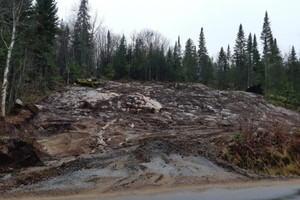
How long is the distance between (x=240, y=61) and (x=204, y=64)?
8974 mm

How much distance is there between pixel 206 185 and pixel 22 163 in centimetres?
622

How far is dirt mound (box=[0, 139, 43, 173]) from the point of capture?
6.60 metres

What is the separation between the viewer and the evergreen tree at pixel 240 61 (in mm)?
45812

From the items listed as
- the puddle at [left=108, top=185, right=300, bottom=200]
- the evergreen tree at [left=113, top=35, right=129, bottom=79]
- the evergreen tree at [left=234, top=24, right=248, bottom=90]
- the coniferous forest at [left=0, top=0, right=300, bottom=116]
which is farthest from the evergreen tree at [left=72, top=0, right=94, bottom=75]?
the puddle at [left=108, top=185, right=300, bottom=200]

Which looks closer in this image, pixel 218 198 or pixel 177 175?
pixel 218 198

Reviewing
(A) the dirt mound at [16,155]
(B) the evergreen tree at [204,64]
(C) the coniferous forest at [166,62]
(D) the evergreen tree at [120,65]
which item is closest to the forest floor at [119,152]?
(A) the dirt mound at [16,155]

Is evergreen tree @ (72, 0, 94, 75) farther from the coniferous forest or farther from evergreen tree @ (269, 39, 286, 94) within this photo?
evergreen tree @ (269, 39, 286, 94)

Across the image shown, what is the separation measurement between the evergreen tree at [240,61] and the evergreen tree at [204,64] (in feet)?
20.4

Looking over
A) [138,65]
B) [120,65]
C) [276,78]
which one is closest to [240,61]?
[276,78]

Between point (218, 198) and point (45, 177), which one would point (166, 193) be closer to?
point (218, 198)

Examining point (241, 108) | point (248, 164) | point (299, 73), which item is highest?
point (299, 73)

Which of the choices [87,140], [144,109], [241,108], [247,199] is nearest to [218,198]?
[247,199]

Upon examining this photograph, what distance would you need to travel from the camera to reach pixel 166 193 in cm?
468

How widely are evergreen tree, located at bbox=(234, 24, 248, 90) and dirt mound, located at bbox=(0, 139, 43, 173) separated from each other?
150 ft
